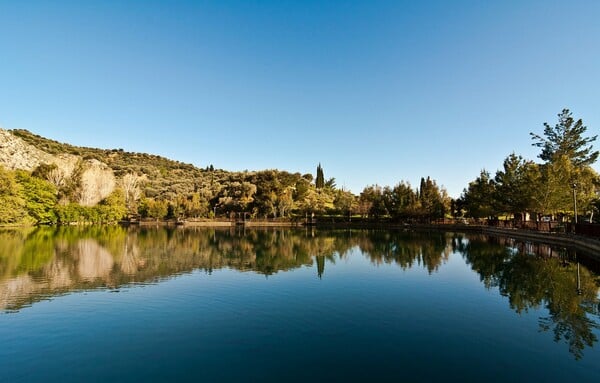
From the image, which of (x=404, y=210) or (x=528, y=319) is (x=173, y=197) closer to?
(x=404, y=210)

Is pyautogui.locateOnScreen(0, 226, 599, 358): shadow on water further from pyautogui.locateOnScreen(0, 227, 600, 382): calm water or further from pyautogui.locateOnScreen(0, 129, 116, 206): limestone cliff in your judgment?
pyautogui.locateOnScreen(0, 129, 116, 206): limestone cliff

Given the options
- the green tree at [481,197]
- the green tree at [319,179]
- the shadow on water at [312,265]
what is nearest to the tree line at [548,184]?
the green tree at [481,197]

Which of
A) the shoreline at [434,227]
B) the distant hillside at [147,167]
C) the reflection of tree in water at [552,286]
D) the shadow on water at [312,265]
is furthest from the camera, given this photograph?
the distant hillside at [147,167]

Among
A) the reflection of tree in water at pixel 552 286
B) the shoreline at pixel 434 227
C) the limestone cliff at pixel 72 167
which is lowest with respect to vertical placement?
the reflection of tree in water at pixel 552 286

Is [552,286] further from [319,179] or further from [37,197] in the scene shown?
[319,179]

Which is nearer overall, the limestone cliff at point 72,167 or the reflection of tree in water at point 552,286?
the reflection of tree in water at point 552,286

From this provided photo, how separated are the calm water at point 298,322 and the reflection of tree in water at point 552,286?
3.2 inches

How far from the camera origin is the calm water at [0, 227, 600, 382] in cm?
825

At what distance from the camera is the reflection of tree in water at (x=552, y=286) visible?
36.4ft

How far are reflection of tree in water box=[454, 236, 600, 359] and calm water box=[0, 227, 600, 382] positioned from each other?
0.26 feet

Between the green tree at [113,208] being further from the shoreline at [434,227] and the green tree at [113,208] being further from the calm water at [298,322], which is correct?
the calm water at [298,322]

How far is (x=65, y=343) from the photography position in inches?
391

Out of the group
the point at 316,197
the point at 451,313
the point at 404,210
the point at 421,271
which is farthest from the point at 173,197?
the point at 451,313

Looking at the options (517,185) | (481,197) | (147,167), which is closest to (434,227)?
(481,197)
